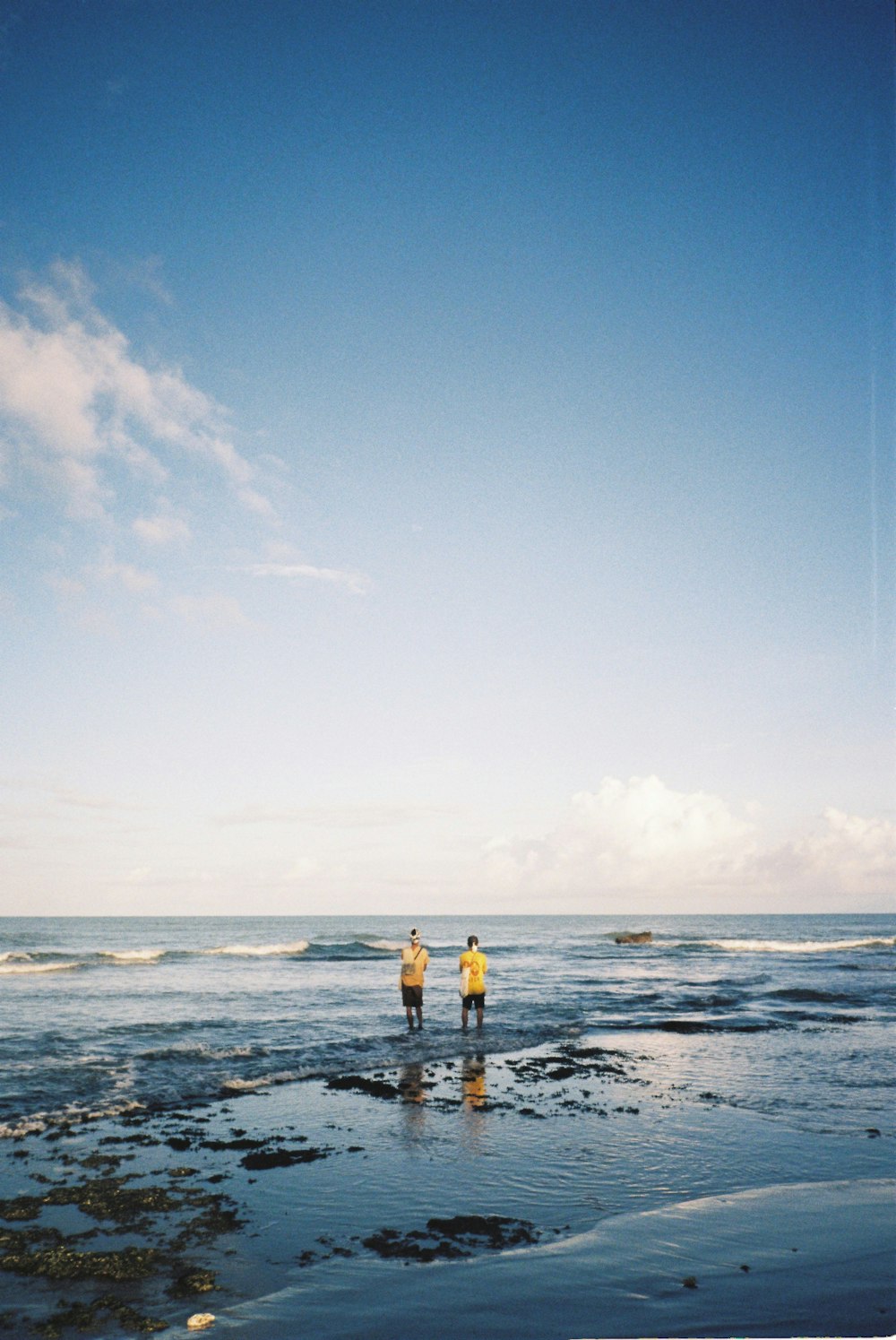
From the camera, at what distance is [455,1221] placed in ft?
22.7

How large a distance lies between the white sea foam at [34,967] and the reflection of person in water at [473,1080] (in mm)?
29822

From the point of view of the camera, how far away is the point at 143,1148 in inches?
365

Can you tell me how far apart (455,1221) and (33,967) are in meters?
38.3

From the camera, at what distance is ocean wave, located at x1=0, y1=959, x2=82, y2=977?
36719 mm

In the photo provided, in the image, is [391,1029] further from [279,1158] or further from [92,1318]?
[92,1318]

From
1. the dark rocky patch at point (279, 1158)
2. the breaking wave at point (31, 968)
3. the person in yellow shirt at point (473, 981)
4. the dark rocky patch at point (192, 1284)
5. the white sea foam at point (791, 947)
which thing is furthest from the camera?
the white sea foam at point (791, 947)

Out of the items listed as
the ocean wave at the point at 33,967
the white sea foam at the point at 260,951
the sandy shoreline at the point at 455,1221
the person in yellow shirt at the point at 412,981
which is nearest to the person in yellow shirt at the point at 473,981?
the person in yellow shirt at the point at 412,981

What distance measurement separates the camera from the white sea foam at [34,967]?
36.8m

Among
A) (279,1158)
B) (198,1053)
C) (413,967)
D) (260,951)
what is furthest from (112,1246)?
(260,951)

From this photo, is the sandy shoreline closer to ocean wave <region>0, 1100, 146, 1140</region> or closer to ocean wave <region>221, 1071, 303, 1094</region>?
ocean wave <region>0, 1100, 146, 1140</region>

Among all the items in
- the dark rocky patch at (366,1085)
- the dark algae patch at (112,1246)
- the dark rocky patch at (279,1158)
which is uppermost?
the dark algae patch at (112,1246)

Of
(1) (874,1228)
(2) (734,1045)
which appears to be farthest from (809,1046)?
(1) (874,1228)

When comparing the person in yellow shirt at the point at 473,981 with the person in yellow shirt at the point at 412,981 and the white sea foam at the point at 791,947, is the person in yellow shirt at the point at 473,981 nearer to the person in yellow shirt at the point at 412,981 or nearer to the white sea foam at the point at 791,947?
the person in yellow shirt at the point at 412,981

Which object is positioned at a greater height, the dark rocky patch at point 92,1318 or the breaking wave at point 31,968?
the dark rocky patch at point 92,1318
